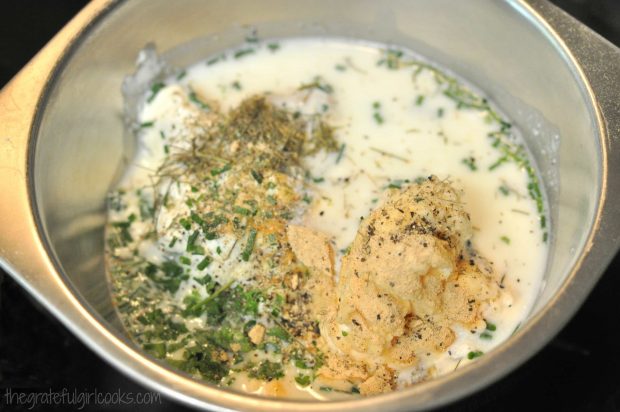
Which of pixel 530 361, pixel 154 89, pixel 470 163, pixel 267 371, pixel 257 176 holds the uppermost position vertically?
pixel 470 163

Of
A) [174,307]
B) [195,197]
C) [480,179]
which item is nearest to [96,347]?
[174,307]

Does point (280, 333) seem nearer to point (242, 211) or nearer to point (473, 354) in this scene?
point (242, 211)

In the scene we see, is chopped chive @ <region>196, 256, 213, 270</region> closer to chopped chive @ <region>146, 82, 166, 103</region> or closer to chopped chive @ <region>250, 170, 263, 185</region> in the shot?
chopped chive @ <region>250, 170, 263, 185</region>

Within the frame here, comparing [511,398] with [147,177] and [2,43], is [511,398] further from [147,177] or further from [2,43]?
[2,43]

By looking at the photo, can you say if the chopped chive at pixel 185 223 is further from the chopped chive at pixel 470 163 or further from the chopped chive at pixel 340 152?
the chopped chive at pixel 470 163

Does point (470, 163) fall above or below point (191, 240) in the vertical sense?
above

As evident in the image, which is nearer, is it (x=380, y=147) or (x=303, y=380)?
(x=303, y=380)

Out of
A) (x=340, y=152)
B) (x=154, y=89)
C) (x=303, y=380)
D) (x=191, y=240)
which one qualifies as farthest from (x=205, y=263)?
(x=154, y=89)
